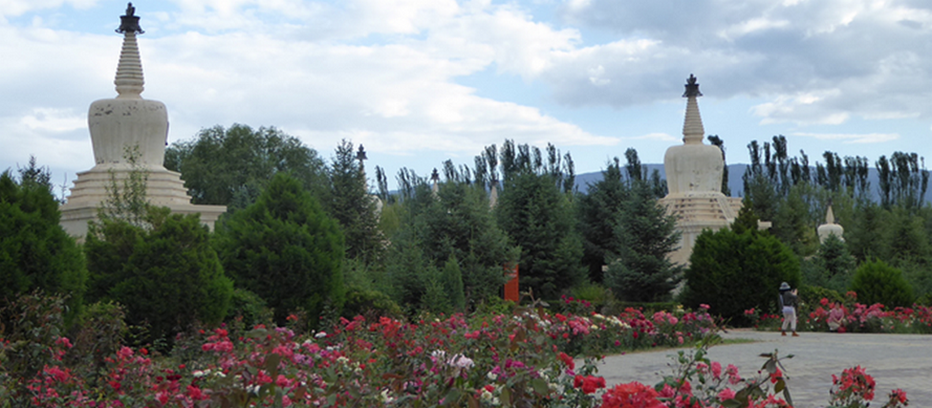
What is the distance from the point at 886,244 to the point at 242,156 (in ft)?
119

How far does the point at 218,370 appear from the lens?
7.64 meters

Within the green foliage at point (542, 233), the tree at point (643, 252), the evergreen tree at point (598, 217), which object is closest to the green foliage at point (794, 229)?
the evergreen tree at point (598, 217)

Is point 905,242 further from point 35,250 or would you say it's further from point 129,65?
point 35,250

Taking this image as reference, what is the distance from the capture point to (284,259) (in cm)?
1533

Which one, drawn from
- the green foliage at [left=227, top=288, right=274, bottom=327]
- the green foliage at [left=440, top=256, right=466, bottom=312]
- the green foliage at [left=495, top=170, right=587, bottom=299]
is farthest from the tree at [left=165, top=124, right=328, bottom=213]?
the green foliage at [left=227, top=288, right=274, bottom=327]

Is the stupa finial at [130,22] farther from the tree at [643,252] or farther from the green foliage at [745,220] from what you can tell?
the green foliage at [745,220]

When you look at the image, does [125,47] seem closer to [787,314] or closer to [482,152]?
[787,314]

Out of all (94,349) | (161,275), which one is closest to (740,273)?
(161,275)

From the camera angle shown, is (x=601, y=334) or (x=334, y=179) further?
(x=334, y=179)

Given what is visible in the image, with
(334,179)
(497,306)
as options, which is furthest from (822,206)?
(497,306)

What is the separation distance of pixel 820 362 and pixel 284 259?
8.76 metres

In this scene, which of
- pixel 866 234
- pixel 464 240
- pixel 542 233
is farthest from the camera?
pixel 866 234

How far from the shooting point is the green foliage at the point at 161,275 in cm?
1292

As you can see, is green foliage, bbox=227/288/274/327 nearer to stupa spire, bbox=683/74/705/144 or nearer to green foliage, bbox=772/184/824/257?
stupa spire, bbox=683/74/705/144
